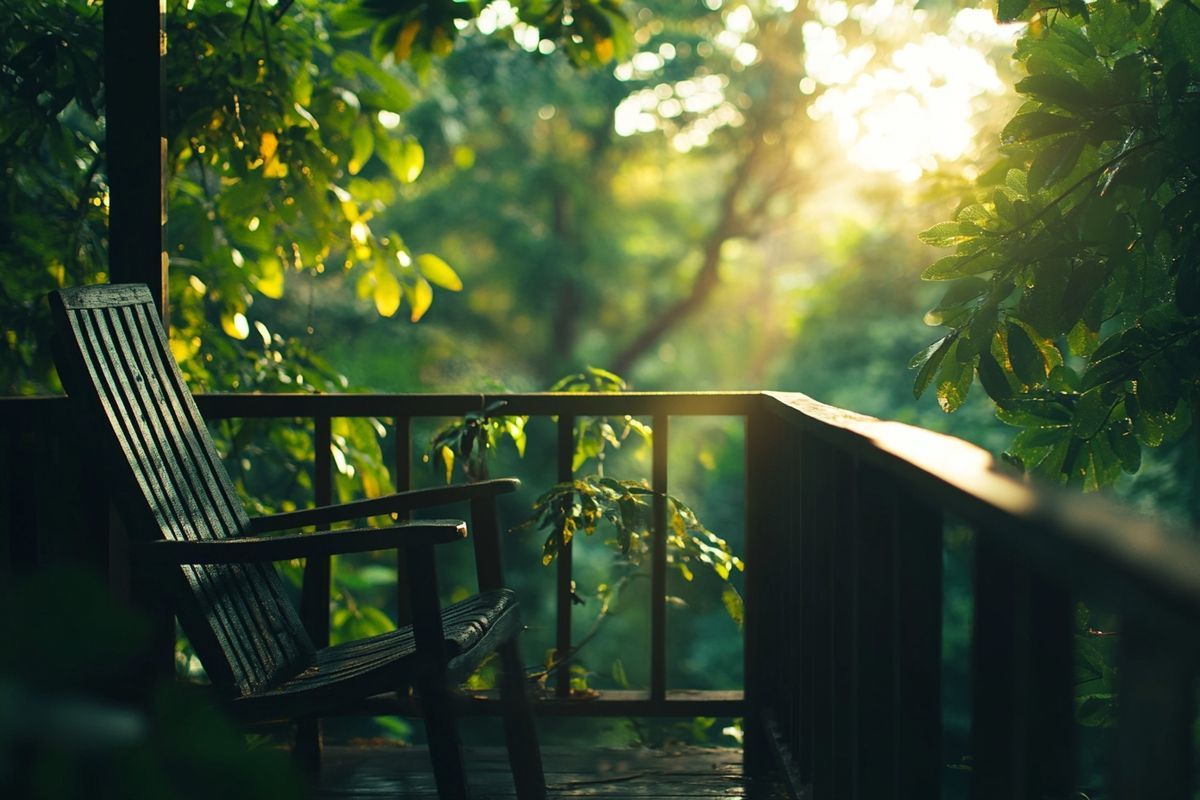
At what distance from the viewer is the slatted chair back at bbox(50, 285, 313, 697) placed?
1.81 metres

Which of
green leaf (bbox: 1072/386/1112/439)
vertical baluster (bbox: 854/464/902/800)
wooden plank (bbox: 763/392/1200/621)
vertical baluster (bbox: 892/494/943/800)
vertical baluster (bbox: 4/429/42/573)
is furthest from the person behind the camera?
vertical baluster (bbox: 4/429/42/573)

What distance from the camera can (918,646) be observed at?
114cm

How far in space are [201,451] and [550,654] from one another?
0.92 meters

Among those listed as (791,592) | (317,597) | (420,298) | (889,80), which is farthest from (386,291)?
(889,80)

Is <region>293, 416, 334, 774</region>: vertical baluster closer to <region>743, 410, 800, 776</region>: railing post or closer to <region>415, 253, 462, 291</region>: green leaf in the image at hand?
<region>415, 253, 462, 291</region>: green leaf

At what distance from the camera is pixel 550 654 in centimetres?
255

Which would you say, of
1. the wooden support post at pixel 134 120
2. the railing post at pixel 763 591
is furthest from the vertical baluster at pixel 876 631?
the wooden support post at pixel 134 120

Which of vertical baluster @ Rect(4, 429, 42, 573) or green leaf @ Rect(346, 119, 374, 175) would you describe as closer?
vertical baluster @ Rect(4, 429, 42, 573)

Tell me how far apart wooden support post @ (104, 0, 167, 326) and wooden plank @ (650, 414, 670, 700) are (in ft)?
3.91

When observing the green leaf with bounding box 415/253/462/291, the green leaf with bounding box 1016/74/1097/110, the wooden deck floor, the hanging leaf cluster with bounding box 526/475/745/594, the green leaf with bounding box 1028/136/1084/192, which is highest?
the green leaf with bounding box 1016/74/1097/110

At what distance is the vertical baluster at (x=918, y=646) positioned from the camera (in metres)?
1.13

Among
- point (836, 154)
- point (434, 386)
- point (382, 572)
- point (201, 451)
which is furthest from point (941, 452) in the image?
point (836, 154)

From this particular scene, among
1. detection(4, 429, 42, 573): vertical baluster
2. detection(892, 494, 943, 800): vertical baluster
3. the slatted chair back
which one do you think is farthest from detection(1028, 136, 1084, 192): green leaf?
detection(4, 429, 42, 573): vertical baluster

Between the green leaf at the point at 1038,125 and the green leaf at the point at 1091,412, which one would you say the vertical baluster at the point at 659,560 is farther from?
the green leaf at the point at 1038,125
